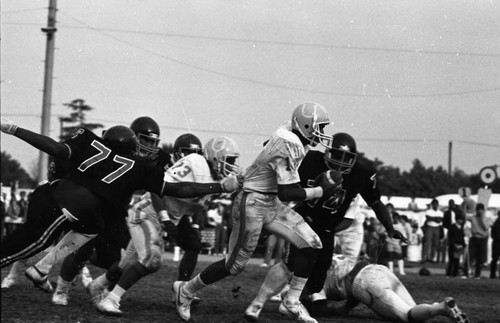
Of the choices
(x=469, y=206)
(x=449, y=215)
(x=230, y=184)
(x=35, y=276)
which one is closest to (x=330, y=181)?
(x=230, y=184)

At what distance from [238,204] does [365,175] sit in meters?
1.56

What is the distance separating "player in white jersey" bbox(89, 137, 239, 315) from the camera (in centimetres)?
775

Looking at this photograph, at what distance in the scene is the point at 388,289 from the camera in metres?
7.93

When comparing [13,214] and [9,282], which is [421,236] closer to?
[13,214]

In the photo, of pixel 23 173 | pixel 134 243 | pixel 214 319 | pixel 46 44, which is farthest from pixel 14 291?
pixel 23 173

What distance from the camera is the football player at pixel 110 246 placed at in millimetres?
8367

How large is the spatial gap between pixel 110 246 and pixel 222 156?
1.75 m

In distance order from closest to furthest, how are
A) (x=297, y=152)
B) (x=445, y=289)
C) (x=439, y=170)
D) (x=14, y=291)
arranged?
(x=297, y=152) < (x=14, y=291) < (x=445, y=289) < (x=439, y=170)

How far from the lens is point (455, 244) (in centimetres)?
1839

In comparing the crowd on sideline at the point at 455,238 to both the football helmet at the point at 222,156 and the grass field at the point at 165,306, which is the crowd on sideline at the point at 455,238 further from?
the football helmet at the point at 222,156

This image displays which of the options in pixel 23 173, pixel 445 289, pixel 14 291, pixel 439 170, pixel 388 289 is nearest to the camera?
pixel 388 289

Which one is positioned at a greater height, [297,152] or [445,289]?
[297,152]

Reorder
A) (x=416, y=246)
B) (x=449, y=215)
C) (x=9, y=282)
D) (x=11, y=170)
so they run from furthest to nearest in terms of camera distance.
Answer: (x=11, y=170) < (x=416, y=246) < (x=449, y=215) < (x=9, y=282)

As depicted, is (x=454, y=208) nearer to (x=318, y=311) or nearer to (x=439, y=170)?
(x=318, y=311)
